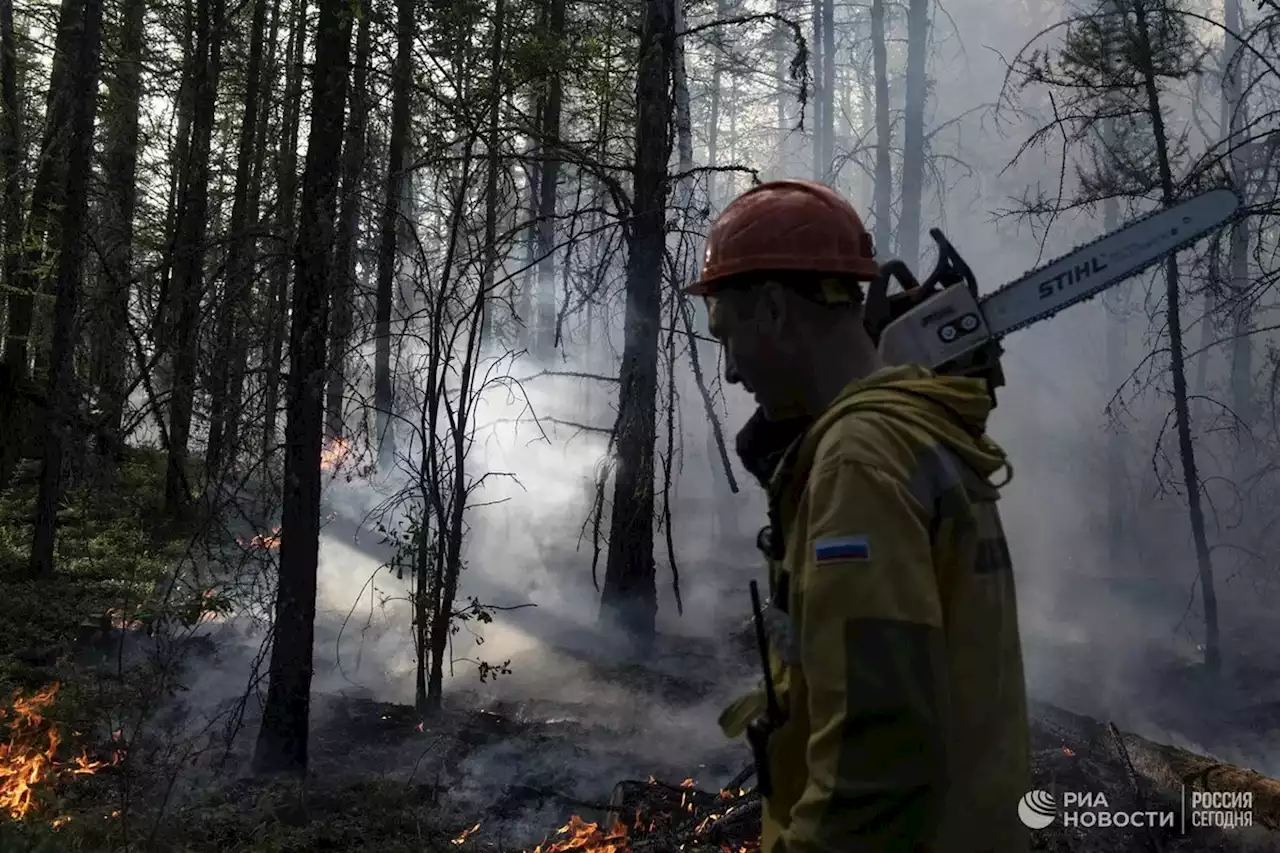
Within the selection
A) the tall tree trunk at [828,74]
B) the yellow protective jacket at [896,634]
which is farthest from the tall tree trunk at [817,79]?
the yellow protective jacket at [896,634]

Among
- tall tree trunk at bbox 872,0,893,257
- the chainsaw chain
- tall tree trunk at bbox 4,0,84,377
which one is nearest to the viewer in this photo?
the chainsaw chain

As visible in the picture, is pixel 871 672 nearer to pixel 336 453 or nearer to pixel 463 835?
pixel 463 835

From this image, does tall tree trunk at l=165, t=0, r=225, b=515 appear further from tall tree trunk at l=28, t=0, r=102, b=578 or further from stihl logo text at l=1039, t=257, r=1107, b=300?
stihl logo text at l=1039, t=257, r=1107, b=300

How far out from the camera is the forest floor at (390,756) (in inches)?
213

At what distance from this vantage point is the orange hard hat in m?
1.60

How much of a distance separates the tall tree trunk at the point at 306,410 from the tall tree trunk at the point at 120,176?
4.04m

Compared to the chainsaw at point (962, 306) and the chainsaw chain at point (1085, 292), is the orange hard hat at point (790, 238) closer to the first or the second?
the chainsaw at point (962, 306)

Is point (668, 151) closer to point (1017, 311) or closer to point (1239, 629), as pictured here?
point (1017, 311)

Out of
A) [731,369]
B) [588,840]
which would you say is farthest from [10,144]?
[731,369]

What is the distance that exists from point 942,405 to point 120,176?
18594 millimetres

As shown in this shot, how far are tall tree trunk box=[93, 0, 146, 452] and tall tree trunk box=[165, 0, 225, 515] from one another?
0.81 m

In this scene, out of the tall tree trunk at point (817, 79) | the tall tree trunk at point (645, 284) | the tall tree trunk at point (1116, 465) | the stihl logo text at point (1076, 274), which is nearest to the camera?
the stihl logo text at point (1076, 274)

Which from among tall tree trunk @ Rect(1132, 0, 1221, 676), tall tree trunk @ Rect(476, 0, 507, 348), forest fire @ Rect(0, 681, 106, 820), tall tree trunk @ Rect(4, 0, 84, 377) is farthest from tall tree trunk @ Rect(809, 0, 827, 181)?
forest fire @ Rect(0, 681, 106, 820)

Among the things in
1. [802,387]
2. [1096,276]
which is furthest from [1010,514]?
[802,387]
